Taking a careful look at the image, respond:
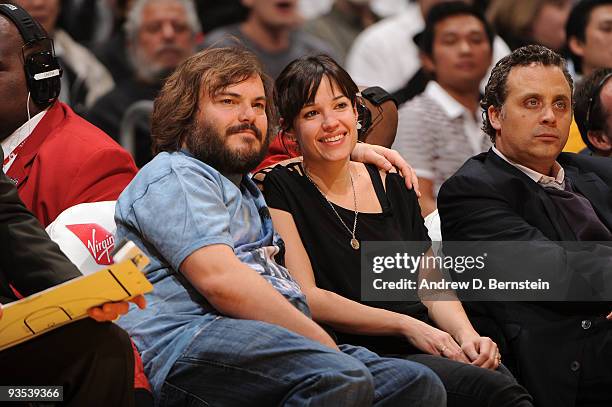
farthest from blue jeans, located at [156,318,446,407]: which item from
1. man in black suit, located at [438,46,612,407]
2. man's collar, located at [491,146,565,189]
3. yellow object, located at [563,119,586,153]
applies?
yellow object, located at [563,119,586,153]

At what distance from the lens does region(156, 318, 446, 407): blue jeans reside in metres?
3.21

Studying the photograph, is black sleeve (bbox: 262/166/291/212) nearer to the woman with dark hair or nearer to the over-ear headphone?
the woman with dark hair

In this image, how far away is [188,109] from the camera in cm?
364

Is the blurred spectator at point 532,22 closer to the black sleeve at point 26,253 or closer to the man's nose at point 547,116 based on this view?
the man's nose at point 547,116

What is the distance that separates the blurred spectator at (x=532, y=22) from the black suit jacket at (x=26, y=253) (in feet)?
14.9

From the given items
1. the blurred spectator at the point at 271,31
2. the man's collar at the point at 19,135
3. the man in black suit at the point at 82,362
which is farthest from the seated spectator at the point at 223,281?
the blurred spectator at the point at 271,31

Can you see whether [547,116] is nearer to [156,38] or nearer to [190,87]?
[190,87]

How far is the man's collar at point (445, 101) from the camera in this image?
565cm

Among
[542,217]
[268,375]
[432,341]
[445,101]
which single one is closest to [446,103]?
[445,101]

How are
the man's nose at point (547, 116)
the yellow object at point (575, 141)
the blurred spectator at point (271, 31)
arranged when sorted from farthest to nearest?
the blurred spectator at point (271, 31)
the yellow object at point (575, 141)
the man's nose at point (547, 116)

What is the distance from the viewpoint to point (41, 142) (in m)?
3.94

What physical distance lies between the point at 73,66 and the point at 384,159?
309 cm

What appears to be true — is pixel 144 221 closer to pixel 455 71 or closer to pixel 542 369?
pixel 542 369

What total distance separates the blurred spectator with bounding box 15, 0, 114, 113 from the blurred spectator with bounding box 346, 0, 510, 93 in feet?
4.66
